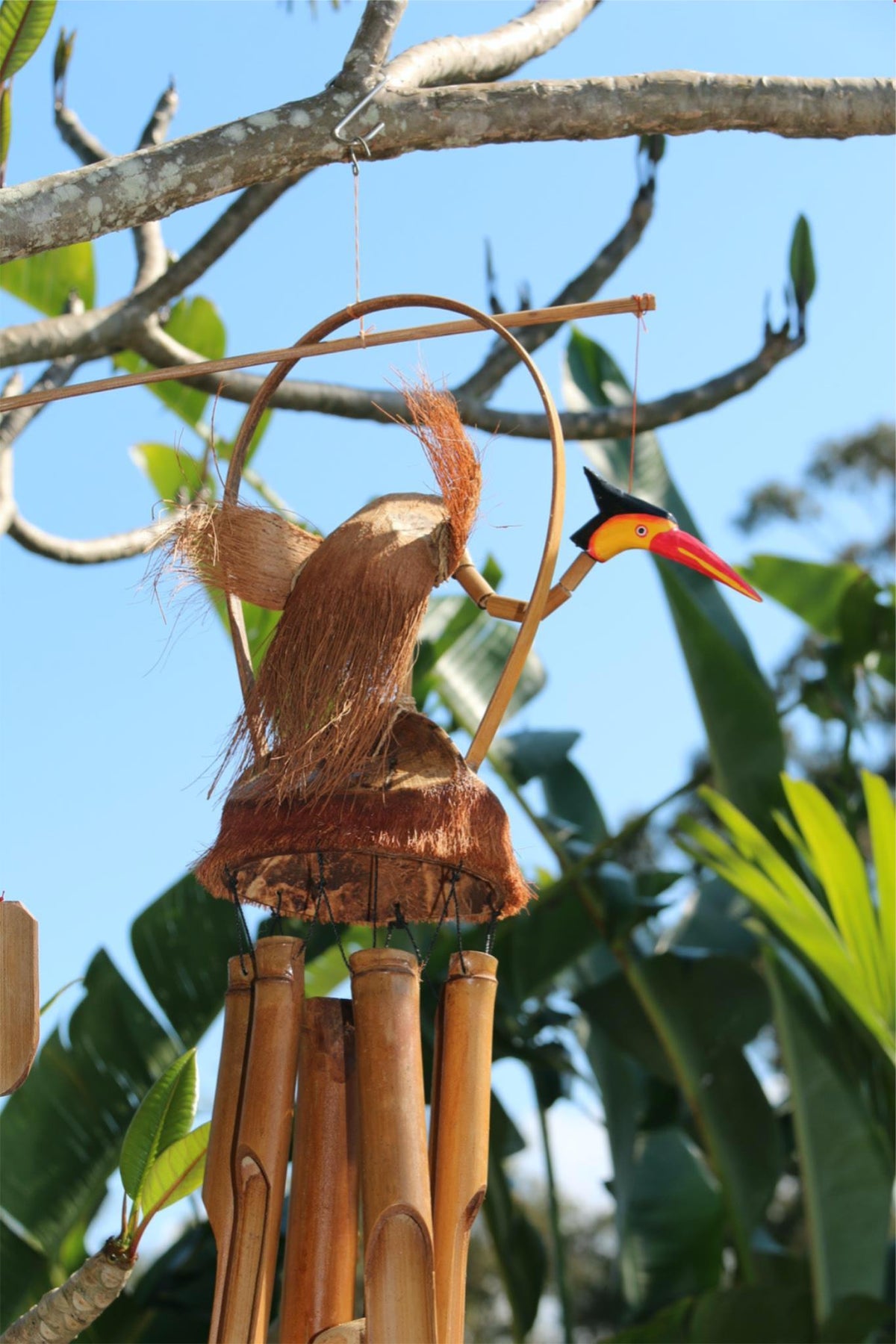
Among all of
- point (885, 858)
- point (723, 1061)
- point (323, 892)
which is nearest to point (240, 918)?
point (323, 892)

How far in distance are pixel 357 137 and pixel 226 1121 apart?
3.83 feet

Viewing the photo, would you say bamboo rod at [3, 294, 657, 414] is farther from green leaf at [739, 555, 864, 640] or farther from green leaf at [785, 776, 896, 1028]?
green leaf at [739, 555, 864, 640]

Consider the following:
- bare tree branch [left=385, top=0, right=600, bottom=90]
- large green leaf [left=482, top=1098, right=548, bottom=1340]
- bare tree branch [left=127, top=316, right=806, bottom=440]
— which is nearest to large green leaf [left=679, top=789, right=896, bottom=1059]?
bare tree branch [left=127, top=316, right=806, bottom=440]

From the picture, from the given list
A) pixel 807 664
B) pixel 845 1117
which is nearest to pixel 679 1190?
pixel 845 1117

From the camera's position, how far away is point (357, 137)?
1718 millimetres

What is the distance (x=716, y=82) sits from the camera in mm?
1916

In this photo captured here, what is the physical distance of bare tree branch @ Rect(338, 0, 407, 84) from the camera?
1.77m

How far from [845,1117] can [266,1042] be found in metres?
A: 2.61

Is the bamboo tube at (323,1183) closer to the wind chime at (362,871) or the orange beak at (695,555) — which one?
the wind chime at (362,871)

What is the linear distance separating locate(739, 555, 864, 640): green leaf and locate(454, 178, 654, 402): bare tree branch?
1509 mm

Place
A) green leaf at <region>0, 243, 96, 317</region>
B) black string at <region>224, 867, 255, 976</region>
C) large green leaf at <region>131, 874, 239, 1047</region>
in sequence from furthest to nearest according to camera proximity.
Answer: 1. large green leaf at <region>131, 874, 239, 1047</region>
2. green leaf at <region>0, 243, 96, 317</region>
3. black string at <region>224, 867, 255, 976</region>

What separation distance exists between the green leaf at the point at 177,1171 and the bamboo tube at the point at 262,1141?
0.28 metres

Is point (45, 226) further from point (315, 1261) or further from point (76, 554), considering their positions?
point (76, 554)

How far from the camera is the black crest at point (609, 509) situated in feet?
5.33
